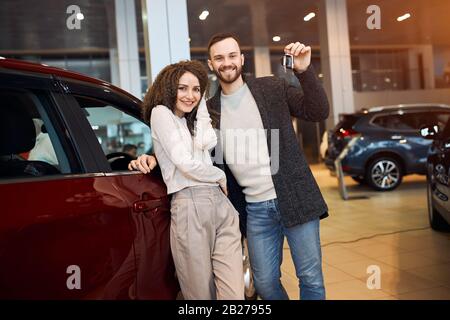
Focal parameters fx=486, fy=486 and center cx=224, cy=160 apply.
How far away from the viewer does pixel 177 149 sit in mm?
2006

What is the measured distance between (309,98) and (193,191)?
0.69 metres

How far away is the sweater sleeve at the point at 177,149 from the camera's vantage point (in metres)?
2.00

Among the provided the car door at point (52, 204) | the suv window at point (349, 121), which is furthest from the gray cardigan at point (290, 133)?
the suv window at point (349, 121)

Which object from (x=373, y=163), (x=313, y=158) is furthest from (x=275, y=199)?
(x=313, y=158)

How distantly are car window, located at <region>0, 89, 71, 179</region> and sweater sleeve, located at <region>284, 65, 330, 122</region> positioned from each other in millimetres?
1089

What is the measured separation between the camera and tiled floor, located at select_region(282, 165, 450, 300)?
3.61 metres

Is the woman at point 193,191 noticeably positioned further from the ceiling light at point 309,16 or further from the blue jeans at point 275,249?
the ceiling light at point 309,16

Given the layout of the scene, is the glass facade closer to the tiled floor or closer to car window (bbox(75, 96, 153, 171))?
car window (bbox(75, 96, 153, 171))

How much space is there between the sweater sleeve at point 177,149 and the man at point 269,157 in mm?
210

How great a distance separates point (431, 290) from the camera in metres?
3.54

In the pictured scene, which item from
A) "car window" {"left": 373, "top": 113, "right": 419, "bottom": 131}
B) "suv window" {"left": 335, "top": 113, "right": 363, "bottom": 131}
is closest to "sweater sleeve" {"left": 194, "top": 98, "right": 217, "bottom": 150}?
"suv window" {"left": 335, "top": 113, "right": 363, "bottom": 131}

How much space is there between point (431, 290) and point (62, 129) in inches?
113

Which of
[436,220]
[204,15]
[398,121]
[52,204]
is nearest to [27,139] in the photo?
[52,204]

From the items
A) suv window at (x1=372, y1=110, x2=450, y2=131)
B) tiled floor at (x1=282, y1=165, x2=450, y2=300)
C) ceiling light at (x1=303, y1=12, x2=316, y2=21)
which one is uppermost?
ceiling light at (x1=303, y1=12, x2=316, y2=21)
